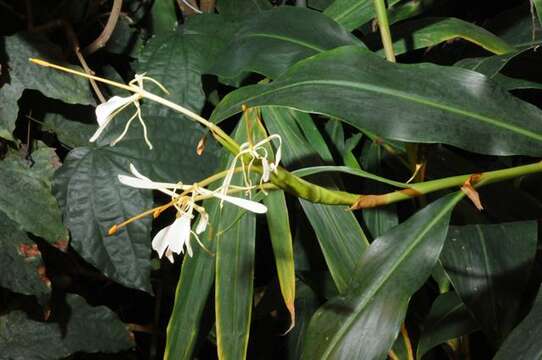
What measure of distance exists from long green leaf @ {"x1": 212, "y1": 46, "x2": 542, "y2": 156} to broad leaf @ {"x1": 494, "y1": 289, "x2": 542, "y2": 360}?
143 millimetres

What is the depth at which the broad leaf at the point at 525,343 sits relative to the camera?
48cm

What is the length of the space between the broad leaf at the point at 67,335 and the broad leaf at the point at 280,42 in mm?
352

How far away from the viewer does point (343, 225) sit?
64 cm

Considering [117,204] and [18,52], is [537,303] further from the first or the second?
[18,52]

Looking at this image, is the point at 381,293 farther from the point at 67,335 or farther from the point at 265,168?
the point at 67,335

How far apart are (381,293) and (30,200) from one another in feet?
1.42

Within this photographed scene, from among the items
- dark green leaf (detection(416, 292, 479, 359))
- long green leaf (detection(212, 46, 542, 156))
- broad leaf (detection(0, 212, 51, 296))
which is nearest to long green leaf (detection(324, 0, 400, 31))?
long green leaf (detection(212, 46, 542, 156))

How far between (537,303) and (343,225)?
0.19 metres

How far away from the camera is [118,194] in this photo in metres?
0.77

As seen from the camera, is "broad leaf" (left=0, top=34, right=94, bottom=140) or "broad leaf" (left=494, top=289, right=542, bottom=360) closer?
"broad leaf" (left=494, top=289, right=542, bottom=360)

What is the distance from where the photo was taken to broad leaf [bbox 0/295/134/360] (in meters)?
0.82

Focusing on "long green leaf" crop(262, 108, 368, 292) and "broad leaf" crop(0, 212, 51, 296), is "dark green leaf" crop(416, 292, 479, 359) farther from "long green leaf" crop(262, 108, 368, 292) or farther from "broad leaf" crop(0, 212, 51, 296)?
"broad leaf" crop(0, 212, 51, 296)

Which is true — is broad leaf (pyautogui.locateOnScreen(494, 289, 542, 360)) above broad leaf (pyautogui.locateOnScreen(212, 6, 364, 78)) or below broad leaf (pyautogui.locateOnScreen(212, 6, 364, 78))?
below

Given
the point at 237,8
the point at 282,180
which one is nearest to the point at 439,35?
the point at 237,8
